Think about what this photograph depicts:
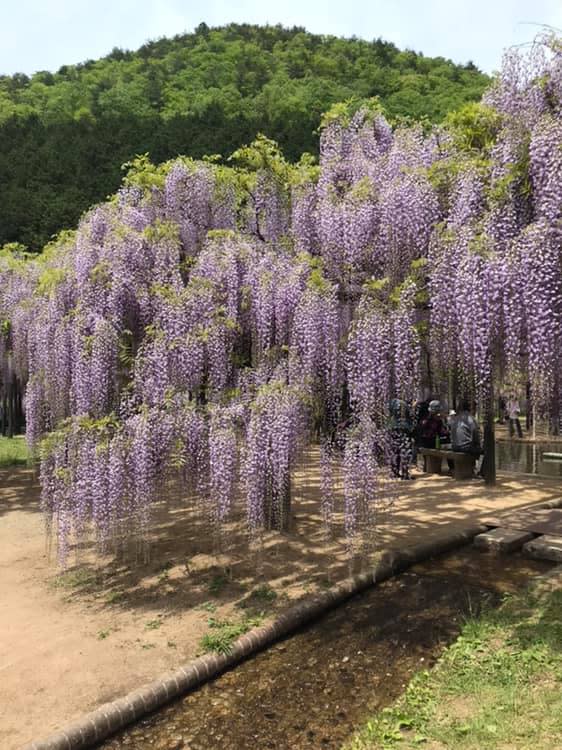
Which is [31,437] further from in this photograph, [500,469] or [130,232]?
[500,469]

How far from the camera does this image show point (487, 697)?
466cm

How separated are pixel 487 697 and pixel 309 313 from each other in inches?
154

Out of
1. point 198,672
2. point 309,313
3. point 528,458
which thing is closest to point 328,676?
point 198,672

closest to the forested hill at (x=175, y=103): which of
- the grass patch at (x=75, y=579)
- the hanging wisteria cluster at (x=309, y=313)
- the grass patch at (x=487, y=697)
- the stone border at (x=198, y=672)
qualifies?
the hanging wisteria cluster at (x=309, y=313)

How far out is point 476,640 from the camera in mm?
5660

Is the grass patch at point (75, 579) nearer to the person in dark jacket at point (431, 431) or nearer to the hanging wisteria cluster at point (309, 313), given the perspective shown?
the hanging wisteria cluster at point (309, 313)

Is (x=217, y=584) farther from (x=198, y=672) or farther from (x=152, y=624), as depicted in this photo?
(x=198, y=672)

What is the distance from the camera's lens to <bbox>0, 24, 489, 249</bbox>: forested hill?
3662cm

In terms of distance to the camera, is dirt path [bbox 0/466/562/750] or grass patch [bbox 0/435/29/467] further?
grass patch [bbox 0/435/29/467]

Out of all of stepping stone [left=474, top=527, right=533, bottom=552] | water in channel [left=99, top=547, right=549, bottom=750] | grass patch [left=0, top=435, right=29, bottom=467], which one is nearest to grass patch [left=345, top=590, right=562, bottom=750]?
water in channel [left=99, top=547, right=549, bottom=750]

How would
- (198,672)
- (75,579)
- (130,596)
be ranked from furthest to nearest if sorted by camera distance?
(75,579) → (130,596) → (198,672)

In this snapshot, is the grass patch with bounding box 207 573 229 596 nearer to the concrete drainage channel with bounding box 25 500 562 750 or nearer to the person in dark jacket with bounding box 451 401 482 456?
the concrete drainage channel with bounding box 25 500 562 750

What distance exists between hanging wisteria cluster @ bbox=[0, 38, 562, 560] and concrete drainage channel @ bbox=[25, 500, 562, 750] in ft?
2.28

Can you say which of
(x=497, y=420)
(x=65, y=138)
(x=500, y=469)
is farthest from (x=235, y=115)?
(x=500, y=469)
